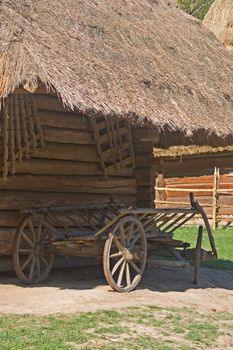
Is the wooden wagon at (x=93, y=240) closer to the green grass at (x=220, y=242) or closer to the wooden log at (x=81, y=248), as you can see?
the wooden log at (x=81, y=248)

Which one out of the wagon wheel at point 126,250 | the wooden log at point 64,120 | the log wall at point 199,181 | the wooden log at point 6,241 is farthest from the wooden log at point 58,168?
the log wall at point 199,181

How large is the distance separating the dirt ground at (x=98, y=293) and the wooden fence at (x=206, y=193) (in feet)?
30.3

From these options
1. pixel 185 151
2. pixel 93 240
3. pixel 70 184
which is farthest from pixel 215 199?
pixel 93 240

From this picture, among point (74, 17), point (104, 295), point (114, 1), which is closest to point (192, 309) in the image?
point (104, 295)

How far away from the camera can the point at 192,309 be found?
7.64 meters

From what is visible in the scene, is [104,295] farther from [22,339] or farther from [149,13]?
[149,13]

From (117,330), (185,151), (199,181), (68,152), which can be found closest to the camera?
(117,330)

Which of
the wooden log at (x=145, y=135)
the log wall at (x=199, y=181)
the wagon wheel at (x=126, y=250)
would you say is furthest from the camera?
the log wall at (x=199, y=181)

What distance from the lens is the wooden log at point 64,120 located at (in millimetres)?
9038

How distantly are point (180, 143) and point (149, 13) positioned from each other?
7.85 ft

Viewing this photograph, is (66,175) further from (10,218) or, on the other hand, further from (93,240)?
(93,240)

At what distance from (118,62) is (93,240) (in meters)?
2.43

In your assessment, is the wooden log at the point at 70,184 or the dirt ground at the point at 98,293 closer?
the dirt ground at the point at 98,293

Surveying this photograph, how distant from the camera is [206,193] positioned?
2017 centimetres
